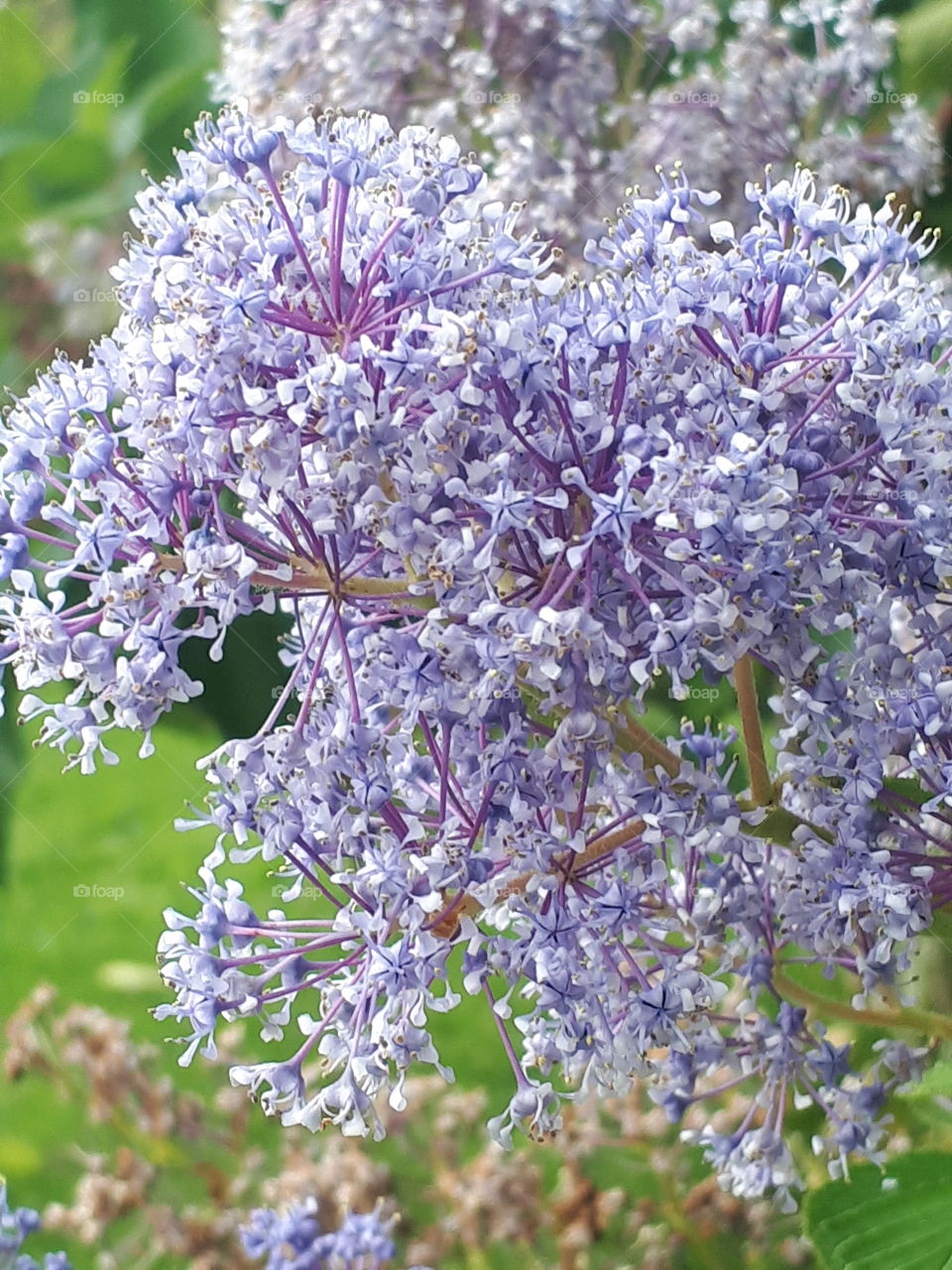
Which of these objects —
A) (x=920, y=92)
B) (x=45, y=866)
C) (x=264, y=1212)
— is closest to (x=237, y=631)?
(x=264, y=1212)

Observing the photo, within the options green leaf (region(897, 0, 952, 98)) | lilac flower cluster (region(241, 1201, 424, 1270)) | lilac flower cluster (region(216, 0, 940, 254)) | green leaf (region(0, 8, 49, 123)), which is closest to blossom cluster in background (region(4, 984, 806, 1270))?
lilac flower cluster (region(241, 1201, 424, 1270))

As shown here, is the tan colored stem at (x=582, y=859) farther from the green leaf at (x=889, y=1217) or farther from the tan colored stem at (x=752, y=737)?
the green leaf at (x=889, y=1217)

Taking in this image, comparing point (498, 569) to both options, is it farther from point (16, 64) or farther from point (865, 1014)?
point (16, 64)

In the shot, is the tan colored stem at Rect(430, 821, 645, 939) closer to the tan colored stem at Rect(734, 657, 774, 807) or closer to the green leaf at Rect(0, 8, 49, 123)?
the tan colored stem at Rect(734, 657, 774, 807)

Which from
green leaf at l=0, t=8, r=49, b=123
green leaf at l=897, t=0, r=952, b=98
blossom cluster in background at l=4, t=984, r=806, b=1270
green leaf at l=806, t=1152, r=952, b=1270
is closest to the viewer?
green leaf at l=806, t=1152, r=952, b=1270

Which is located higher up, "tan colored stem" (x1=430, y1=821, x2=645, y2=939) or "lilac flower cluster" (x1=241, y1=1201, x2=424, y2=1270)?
"tan colored stem" (x1=430, y1=821, x2=645, y2=939)

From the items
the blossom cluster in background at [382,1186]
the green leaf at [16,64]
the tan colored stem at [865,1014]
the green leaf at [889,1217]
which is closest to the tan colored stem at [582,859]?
the tan colored stem at [865,1014]

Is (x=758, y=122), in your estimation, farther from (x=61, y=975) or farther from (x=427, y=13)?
(x=61, y=975)
